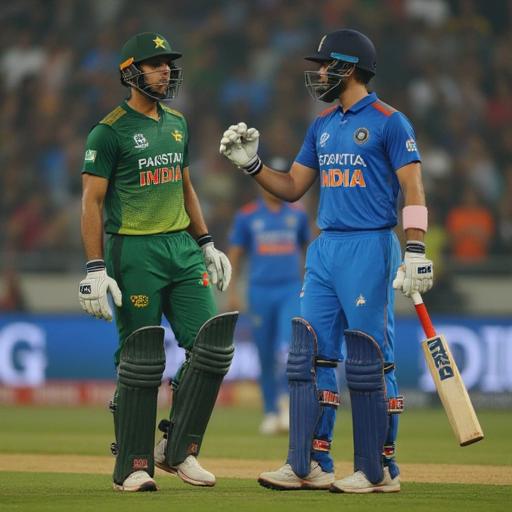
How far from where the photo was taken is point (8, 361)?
14938 millimetres

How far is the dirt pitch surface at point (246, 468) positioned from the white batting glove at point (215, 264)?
121 cm

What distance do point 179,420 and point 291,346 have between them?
2.37 feet

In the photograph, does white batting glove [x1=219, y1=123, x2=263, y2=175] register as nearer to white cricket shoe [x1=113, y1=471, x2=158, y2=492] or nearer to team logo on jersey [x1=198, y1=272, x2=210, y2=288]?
team logo on jersey [x1=198, y1=272, x2=210, y2=288]

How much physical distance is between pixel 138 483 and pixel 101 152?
5.60 ft

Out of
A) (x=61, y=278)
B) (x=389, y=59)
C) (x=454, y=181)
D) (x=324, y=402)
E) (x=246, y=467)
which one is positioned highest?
(x=389, y=59)

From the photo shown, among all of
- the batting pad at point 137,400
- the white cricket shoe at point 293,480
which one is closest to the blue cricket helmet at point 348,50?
the batting pad at point 137,400

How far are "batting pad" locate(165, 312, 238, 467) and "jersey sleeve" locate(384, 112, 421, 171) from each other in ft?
3.89

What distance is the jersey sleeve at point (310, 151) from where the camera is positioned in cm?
695

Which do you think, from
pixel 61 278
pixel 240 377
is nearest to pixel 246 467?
pixel 240 377

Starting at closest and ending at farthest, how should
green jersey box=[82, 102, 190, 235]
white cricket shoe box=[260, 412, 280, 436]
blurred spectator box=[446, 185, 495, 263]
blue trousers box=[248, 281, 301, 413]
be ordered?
green jersey box=[82, 102, 190, 235]
white cricket shoe box=[260, 412, 280, 436]
blue trousers box=[248, 281, 301, 413]
blurred spectator box=[446, 185, 495, 263]

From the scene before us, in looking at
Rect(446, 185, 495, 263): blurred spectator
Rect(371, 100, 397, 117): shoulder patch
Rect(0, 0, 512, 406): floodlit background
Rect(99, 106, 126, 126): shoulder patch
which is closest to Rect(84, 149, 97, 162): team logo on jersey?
Rect(99, 106, 126, 126): shoulder patch

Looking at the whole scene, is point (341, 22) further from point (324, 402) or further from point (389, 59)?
point (324, 402)

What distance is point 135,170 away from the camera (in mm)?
6707

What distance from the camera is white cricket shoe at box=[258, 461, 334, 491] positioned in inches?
258
